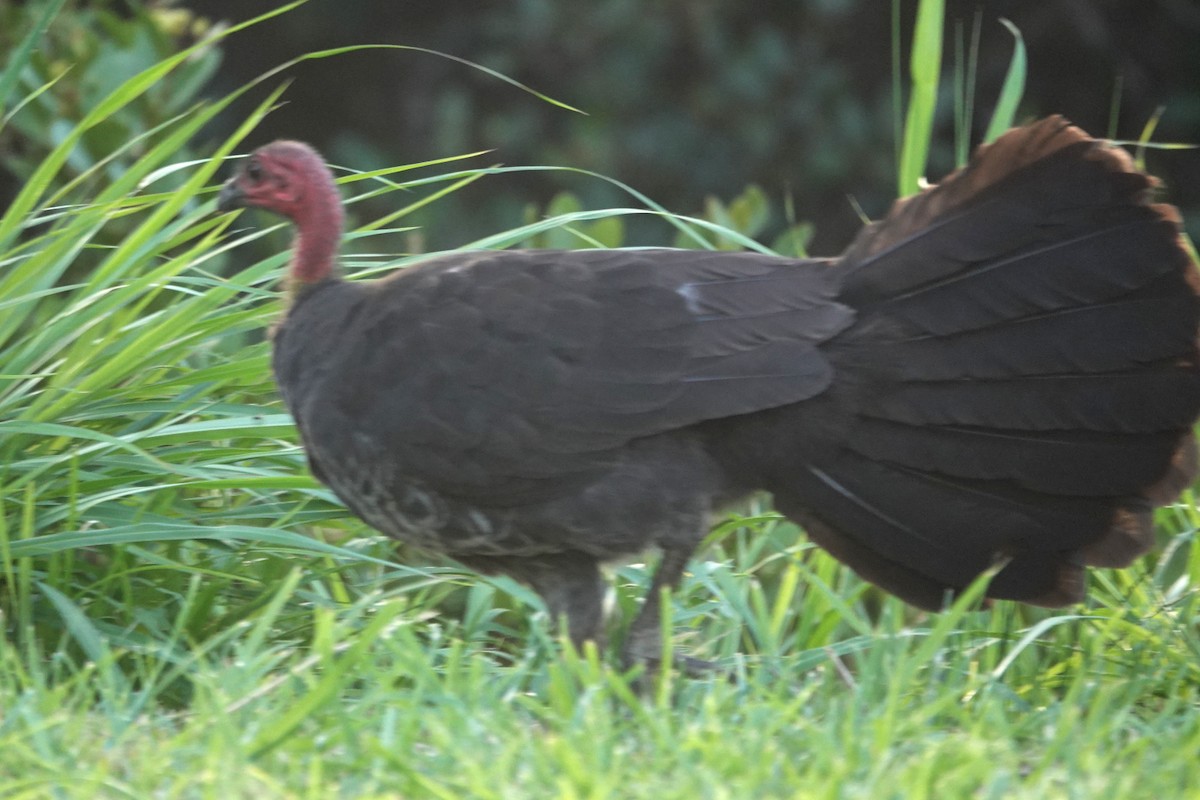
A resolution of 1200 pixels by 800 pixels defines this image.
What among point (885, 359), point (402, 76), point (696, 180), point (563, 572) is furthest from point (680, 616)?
point (402, 76)

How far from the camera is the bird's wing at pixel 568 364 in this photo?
337cm

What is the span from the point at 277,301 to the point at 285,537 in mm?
803

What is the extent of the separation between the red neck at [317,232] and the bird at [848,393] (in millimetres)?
380

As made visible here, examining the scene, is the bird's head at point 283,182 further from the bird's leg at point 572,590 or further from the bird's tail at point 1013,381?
the bird's tail at point 1013,381

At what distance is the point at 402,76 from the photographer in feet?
33.8

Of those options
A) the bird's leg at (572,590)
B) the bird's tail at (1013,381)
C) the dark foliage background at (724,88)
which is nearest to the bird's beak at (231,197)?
the bird's leg at (572,590)

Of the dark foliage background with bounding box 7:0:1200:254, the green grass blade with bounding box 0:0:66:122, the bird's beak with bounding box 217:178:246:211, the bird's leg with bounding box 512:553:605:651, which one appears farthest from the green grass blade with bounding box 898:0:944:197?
the dark foliage background with bounding box 7:0:1200:254

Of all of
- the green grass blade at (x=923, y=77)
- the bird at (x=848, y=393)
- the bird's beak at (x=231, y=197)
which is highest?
the green grass blade at (x=923, y=77)

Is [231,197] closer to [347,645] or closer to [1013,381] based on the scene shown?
[347,645]

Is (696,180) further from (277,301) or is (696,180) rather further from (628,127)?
(277,301)

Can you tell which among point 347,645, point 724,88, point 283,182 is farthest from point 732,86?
point 347,645

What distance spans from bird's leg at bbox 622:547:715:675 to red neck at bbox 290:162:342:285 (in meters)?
1.04

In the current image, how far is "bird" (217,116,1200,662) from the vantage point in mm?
3305

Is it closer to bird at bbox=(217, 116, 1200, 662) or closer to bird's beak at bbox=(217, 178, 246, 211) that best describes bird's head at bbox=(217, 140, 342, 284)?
bird's beak at bbox=(217, 178, 246, 211)
